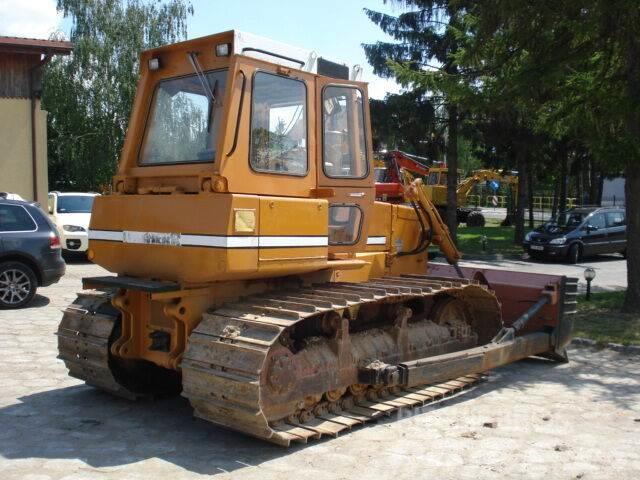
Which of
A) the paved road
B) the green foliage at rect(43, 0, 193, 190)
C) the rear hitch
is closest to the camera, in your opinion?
the rear hitch

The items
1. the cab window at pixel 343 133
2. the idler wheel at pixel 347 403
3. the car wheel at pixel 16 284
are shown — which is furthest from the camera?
the car wheel at pixel 16 284

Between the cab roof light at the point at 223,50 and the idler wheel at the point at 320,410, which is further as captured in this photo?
the idler wheel at the point at 320,410

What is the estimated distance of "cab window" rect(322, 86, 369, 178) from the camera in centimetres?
668

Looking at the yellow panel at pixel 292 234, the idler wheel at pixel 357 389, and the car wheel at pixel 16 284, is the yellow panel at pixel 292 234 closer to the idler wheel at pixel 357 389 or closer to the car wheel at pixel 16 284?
the idler wheel at pixel 357 389

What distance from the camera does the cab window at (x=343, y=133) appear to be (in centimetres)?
668

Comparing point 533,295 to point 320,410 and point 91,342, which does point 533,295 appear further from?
point 91,342

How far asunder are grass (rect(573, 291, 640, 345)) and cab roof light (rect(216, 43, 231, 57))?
6.65m

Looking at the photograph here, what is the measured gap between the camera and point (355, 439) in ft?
19.9

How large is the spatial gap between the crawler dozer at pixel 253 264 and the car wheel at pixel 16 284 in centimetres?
524

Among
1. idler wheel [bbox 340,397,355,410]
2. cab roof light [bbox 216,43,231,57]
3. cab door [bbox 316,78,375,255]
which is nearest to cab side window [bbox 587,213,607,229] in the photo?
cab door [bbox 316,78,375,255]

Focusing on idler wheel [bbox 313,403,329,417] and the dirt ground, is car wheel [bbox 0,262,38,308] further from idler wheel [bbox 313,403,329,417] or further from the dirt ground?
idler wheel [bbox 313,403,329,417]

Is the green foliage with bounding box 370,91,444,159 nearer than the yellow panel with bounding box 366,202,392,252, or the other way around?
the yellow panel with bounding box 366,202,392,252

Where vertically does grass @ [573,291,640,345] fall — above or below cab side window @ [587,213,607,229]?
below

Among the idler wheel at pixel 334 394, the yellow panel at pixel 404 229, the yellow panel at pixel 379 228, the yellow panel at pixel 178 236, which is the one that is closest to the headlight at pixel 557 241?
the yellow panel at pixel 404 229
